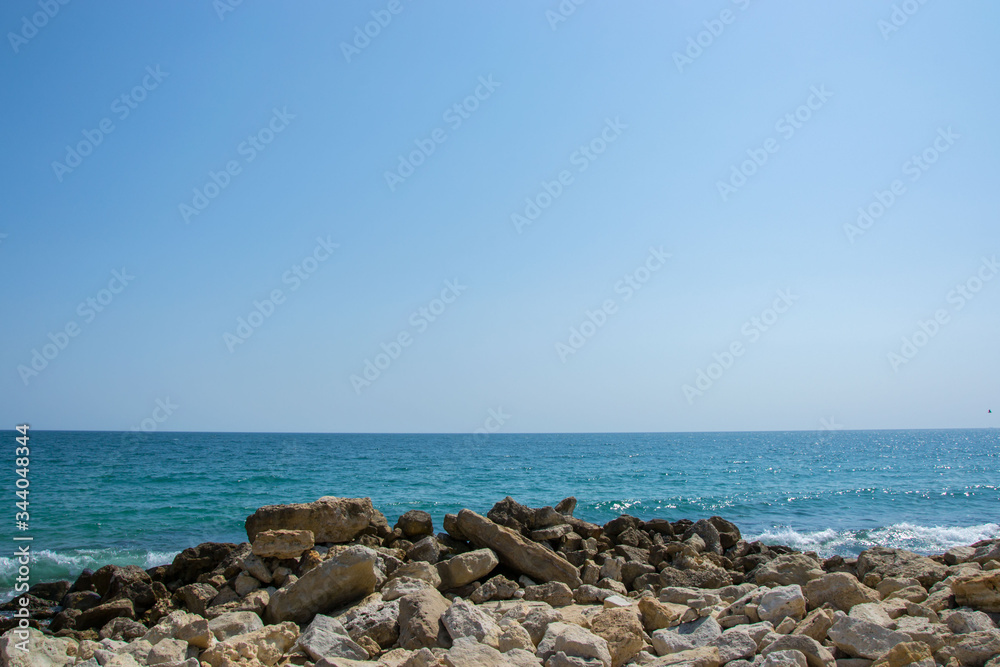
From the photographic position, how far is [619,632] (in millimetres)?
6555

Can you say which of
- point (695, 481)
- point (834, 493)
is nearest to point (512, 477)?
point (695, 481)

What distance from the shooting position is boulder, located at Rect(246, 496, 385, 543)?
1032 cm

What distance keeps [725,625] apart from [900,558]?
→ 474cm

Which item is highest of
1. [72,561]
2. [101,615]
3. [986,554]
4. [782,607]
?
[782,607]

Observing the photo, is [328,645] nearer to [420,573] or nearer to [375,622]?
[375,622]

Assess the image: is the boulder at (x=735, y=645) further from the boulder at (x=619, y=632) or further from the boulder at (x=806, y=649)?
the boulder at (x=619, y=632)

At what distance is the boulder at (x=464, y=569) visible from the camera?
367 inches

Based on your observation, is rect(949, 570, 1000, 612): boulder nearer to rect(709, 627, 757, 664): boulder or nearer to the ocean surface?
rect(709, 627, 757, 664): boulder

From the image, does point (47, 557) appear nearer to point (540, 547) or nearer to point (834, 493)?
point (540, 547)

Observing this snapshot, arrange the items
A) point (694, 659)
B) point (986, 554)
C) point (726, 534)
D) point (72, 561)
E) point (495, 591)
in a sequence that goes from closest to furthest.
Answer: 1. point (694, 659)
2. point (495, 591)
3. point (986, 554)
4. point (726, 534)
5. point (72, 561)

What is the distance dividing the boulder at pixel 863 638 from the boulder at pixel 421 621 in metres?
3.69

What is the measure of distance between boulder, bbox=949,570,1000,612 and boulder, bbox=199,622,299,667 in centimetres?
704

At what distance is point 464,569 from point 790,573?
4.61m

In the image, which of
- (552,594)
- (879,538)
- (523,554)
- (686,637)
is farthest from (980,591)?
(879,538)
